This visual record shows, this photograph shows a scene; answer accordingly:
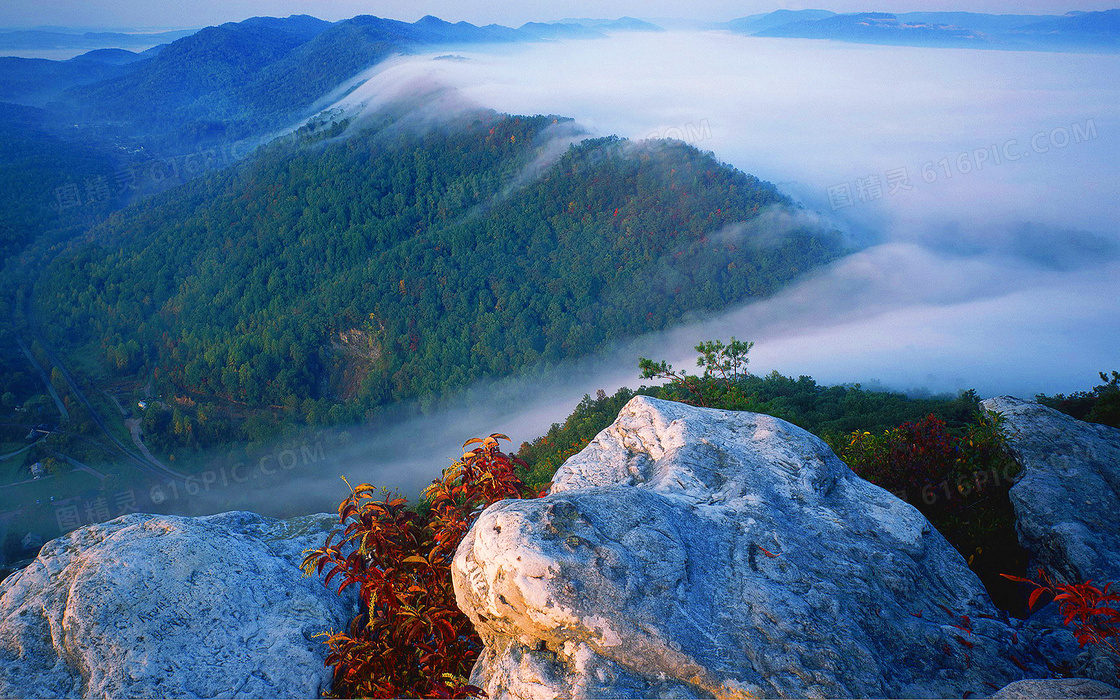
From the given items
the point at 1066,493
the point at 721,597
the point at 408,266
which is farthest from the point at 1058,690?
the point at 408,266

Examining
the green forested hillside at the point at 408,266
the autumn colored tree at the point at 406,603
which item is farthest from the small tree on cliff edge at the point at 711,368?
the green forested hillside at the point at 408,266

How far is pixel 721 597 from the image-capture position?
179 inches

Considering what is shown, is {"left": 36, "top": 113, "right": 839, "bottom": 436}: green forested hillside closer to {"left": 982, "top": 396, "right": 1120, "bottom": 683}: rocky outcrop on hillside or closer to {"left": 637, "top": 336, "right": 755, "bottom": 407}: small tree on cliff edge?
{"left": 637, "top": 336, "right": 755, "bottom": 407}: small tree on cliff edge

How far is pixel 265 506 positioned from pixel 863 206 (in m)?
187

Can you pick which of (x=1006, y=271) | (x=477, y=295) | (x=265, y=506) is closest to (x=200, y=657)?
(x=265, y=506)

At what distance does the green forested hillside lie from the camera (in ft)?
294

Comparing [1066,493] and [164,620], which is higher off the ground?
[164,620]

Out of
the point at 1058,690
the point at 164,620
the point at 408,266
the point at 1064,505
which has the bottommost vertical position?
the point at 408,266

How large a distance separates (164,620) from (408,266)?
336ft

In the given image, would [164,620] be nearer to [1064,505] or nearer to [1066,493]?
[1064,505]

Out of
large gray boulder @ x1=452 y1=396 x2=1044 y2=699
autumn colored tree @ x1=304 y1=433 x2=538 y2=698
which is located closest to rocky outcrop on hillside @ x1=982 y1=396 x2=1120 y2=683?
large gray boulder @ x1=452 y1=396 x2=1044 y2=699

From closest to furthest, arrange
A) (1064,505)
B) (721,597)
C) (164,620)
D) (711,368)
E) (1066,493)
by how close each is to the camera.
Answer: (721,597) → (164,620) → (1064,505) → (1066,493) → (711,368)

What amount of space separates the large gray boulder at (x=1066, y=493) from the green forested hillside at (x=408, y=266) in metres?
75.5

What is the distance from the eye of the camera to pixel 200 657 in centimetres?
498
